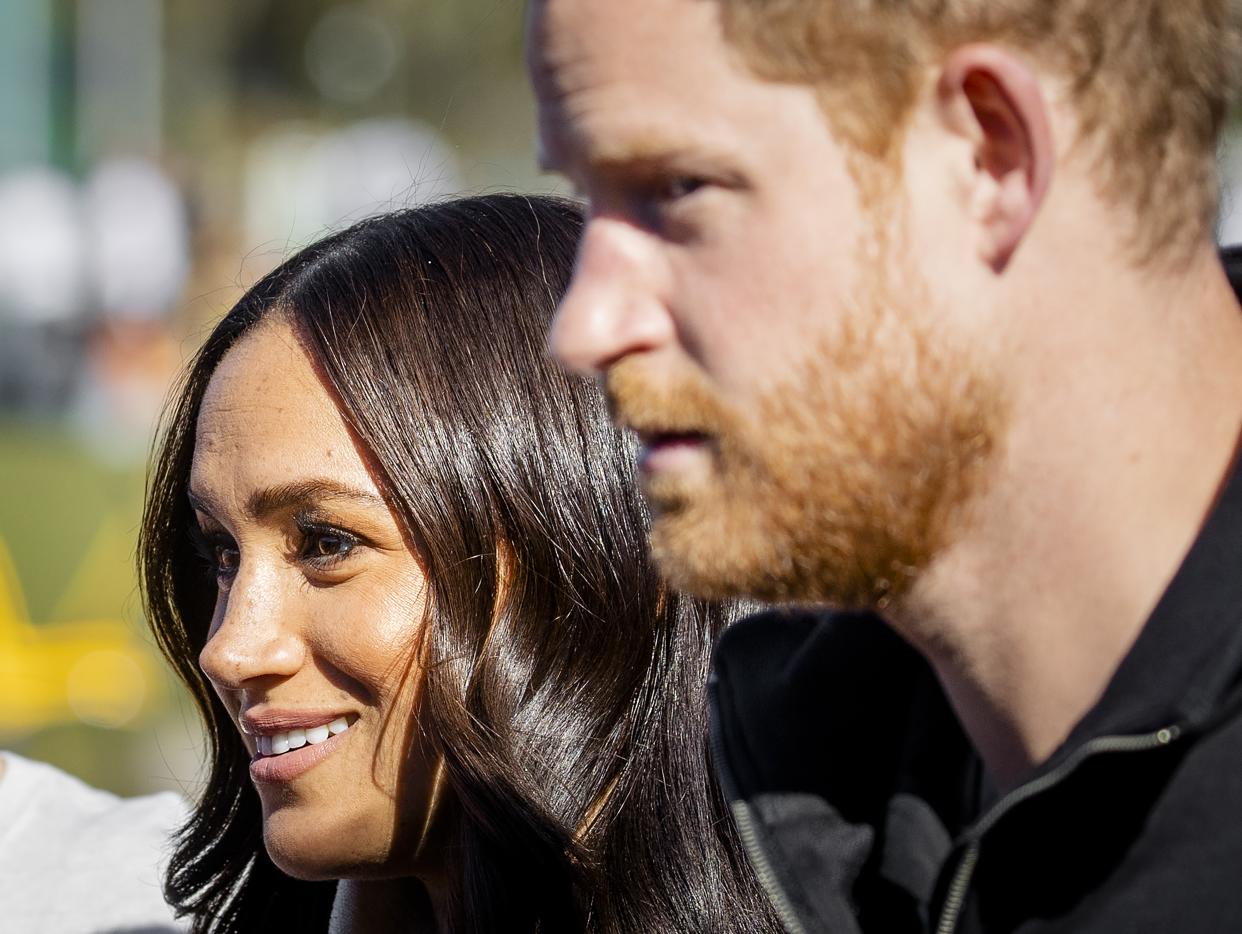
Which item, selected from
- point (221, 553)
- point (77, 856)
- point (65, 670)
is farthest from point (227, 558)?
point (65, 670)

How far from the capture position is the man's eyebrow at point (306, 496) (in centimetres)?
221

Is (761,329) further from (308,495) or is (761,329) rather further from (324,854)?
(324,854)

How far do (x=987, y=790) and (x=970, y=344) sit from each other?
50 centimetres

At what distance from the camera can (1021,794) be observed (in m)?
1.37

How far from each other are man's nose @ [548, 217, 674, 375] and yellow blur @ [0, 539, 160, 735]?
6724mm

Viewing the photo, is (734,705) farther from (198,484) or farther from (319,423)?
(198,484)

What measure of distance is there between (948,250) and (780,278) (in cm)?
15

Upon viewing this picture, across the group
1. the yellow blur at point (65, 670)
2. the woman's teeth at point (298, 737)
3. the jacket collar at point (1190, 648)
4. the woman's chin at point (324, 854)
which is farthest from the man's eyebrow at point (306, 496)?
the yellow blur at point (65, 670)

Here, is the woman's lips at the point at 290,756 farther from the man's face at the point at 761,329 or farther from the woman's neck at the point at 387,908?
the man's face at the point at 761,329

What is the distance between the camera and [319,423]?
2244 mm

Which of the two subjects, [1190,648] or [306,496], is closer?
[1190,648]

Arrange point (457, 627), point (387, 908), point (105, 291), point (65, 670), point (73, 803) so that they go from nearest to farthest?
point (457, 627) → point (387, 908) → point (73, 803) → point (65, 670) → point (105, 291)

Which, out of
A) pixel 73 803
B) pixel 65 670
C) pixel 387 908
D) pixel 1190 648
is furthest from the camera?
pixel 65 670

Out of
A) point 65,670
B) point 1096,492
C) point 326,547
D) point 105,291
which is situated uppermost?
point 1096,492
